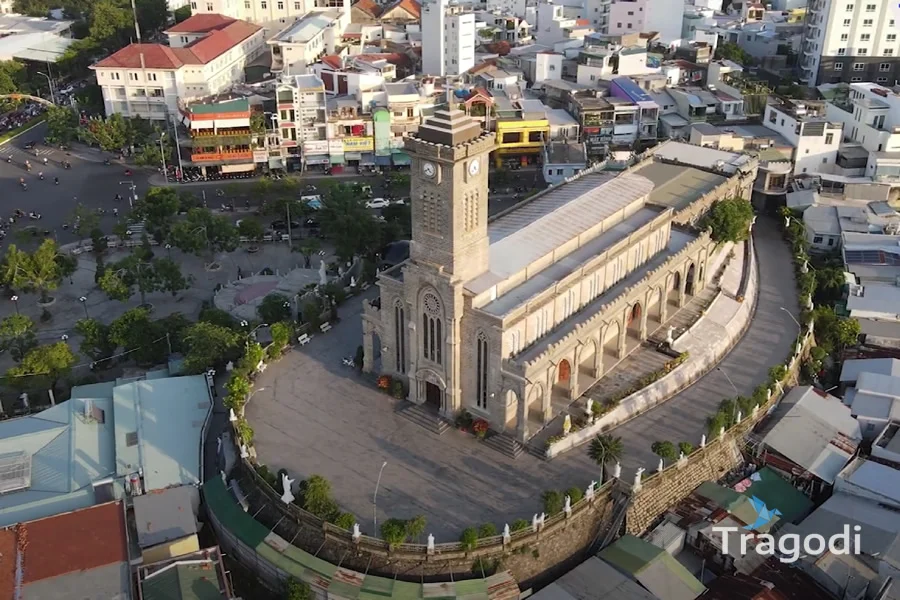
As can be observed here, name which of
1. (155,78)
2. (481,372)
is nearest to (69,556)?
(481,372)

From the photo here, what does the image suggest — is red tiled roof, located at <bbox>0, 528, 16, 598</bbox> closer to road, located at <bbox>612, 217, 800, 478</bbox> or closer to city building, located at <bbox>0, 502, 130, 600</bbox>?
city building, located at <bbox>0, 502, 130, 600</bbox>

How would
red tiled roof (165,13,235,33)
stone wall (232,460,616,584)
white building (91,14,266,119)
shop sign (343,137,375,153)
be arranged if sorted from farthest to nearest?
red tiled roof (165,13,235,33) < white building (91,14,266,119) < shop sign (343,137,375,153) < stone wall (232,460,616,584)

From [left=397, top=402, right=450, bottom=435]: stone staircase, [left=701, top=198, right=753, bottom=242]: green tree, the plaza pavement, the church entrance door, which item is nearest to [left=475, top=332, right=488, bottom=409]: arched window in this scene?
the plaza pavement

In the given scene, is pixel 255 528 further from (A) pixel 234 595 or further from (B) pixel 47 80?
(B) pixel 47 80

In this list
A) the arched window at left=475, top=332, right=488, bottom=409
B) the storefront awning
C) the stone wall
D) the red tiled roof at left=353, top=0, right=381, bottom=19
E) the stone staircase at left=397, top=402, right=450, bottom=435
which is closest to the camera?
the stone wall

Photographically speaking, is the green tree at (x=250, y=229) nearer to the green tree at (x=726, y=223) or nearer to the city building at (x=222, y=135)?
the city building at (x=222, y=135)

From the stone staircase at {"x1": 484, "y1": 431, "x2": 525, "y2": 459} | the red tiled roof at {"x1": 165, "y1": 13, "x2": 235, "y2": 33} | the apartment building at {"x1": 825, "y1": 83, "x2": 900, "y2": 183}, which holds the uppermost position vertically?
the red tiled roof at {"x1": 165, "y1": 13, "x2": 235, "y2": 33}

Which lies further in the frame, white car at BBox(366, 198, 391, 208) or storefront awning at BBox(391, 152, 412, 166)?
storefront awning at BBox(391, 152, 412, 166)
